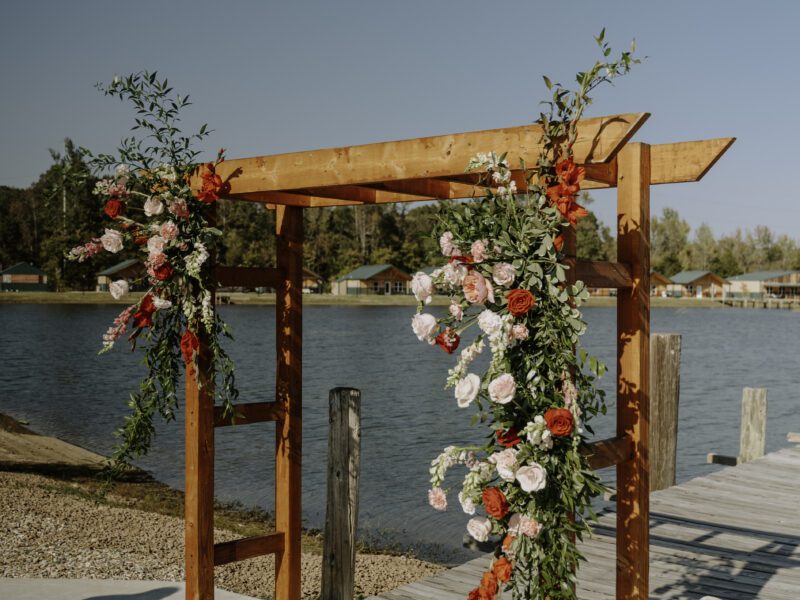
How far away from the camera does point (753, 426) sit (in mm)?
11406

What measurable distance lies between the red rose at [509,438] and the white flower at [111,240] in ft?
7.77

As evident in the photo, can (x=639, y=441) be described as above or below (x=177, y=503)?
above

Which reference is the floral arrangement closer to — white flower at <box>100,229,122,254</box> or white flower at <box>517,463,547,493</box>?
white flower at <box>100,229,122,254</box>

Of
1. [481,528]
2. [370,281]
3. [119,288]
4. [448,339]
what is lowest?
[481,528]

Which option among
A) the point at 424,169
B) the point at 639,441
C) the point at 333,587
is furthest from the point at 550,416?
the point at 333,587

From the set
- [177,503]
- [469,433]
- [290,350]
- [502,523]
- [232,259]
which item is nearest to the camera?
[502,523]

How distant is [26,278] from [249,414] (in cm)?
9134

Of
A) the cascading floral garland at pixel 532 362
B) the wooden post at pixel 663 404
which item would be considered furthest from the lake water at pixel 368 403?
the cascading floral garland at pixel 532 362

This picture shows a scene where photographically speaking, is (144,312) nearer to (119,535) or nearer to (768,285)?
(119,535)

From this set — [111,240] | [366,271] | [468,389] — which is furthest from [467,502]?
[366,271]

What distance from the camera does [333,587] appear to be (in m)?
5.49

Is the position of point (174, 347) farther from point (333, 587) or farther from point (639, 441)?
point (639, 441)

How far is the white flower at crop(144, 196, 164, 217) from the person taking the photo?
4.54 m

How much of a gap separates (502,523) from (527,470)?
0.34 metres
